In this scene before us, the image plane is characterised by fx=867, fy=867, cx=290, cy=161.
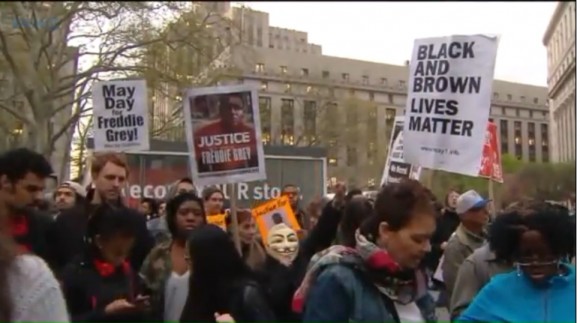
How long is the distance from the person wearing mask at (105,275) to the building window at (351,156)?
16.2 metres

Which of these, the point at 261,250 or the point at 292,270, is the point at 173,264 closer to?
the point at 292,270

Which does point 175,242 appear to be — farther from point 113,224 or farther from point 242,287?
point 242,287

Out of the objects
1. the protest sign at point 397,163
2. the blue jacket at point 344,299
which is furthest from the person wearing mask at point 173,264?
the protest sign at point 397,163

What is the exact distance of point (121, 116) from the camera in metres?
8.10

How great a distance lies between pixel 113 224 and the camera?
3855 millimetres

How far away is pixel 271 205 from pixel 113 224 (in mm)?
3599

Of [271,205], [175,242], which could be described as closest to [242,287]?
[175,242]

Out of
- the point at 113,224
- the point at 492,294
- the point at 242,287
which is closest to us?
the point at 492,294

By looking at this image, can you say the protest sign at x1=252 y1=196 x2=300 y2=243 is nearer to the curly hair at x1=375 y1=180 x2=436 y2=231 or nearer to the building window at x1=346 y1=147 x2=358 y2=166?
the curly hair at x1=375 y1=180 x2=436 y2=231

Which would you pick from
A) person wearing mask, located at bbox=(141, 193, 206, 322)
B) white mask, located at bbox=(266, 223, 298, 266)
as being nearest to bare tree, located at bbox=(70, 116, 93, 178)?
white mask, located at bbox=(266, 223, 298, 266)

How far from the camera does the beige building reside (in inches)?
128

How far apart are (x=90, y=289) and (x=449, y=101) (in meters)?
3.67

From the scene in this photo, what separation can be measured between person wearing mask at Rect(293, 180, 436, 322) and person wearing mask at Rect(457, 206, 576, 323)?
22cm

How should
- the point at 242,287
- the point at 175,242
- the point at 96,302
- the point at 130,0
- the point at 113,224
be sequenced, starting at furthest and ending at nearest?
the point at 130,0 < the point at 175,242 < the point at 113,224 < the point at 96,302 < the point at 242,287
